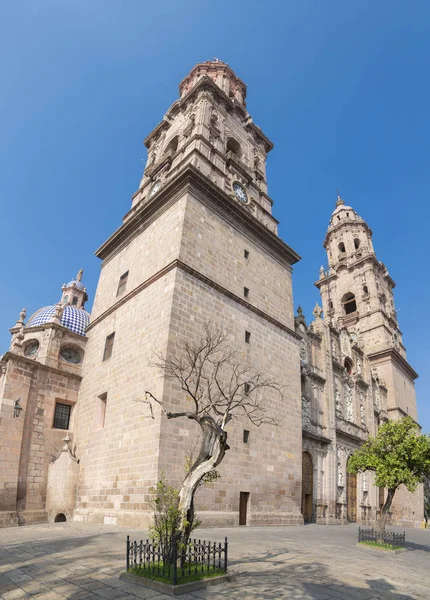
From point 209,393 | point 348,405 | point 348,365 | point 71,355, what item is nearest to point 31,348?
point 71,355

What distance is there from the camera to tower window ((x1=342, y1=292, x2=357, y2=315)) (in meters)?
45.4

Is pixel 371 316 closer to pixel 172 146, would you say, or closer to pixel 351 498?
pixel 351 498

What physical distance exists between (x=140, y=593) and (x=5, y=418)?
14.0 meters

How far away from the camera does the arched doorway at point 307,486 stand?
76.4 ft

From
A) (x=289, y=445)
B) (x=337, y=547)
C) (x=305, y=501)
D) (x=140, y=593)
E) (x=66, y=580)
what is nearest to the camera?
(x=140, y=593)

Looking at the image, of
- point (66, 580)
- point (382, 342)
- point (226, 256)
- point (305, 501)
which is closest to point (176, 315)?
point (226, 256)

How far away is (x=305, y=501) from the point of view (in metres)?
23.5

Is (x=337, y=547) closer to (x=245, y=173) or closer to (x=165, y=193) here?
(x=165, y=193)

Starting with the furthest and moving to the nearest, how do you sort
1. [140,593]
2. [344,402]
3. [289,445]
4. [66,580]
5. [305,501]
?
[344,402] < [305,501] < [289,445] < [66,580] < [140,593]

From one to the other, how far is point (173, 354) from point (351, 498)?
21.0 meters

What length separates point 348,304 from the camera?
151ft

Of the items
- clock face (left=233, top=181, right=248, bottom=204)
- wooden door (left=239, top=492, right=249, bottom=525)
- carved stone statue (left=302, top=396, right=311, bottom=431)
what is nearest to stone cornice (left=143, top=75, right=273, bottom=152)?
clock face (left=233, top=181, right=248, bottom=204)

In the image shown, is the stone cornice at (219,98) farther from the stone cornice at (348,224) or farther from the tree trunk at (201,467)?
the tree trunk at (201,467)

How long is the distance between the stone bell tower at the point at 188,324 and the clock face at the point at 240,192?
9cm
